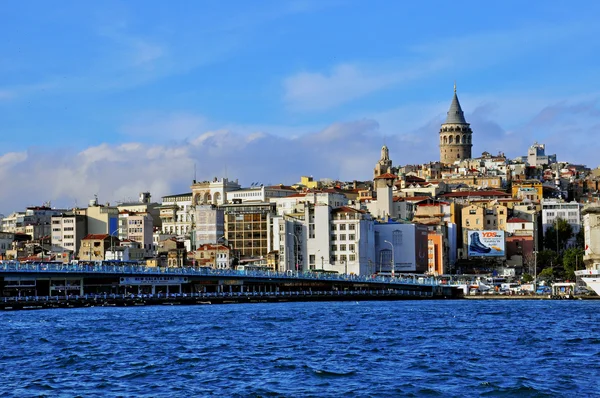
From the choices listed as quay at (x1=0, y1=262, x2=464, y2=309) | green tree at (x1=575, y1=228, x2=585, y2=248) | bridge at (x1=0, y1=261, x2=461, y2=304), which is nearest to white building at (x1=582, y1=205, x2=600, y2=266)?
quay at (x1=0, y1=262, x2=464, y2=309)

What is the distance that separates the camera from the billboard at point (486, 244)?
14538 centimetres

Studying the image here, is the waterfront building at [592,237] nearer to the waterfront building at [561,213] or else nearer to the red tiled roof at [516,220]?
the red tiled roof at [516,220]

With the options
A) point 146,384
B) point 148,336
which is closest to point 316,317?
point 148,336

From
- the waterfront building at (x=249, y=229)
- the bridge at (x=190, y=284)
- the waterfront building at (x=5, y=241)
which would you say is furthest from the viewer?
the waterfront building at (x=5, y=241)

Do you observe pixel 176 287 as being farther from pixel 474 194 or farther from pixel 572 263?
pixel 474 194

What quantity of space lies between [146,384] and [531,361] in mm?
14990

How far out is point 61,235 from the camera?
16650 cm

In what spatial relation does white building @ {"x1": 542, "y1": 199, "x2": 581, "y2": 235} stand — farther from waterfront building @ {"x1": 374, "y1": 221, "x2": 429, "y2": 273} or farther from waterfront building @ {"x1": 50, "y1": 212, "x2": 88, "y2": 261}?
waterfront building @ {"x1": 50, "y1": 212, "x2": 88, "y2": 261}

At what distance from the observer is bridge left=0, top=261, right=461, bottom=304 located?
106250 millimetres

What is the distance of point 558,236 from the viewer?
508ft

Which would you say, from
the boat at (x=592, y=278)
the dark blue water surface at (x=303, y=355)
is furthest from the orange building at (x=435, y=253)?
the dark blue water surface at (x=303, y=355)

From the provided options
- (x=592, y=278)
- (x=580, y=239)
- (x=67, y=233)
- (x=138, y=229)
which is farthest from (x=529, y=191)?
(x=67, y=233)

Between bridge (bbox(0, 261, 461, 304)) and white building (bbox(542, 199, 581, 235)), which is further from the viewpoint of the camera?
white building (bbox(542, 199, 581, 235))

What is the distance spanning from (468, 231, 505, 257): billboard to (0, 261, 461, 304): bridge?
20.4 metres
